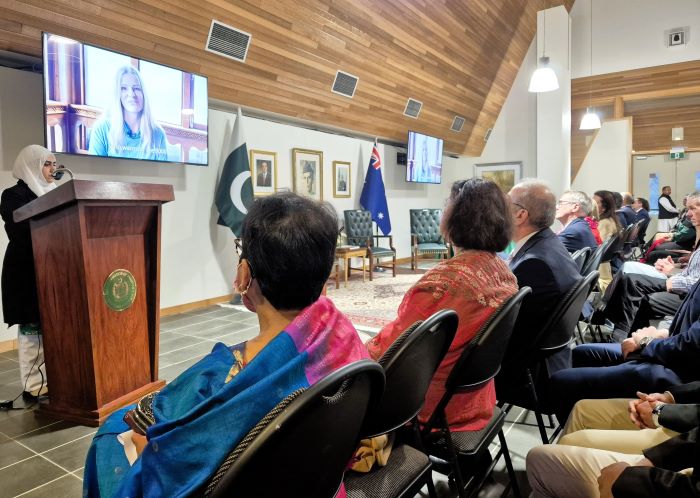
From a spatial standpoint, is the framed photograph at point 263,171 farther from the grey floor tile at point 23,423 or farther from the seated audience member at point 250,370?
the seated audience member at point 250,370

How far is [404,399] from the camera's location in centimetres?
106

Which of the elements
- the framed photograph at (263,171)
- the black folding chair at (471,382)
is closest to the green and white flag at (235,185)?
the framed photograph at (263,171)

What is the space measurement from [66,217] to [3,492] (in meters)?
1.13

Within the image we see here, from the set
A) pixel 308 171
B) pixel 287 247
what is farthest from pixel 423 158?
pixel 287 247

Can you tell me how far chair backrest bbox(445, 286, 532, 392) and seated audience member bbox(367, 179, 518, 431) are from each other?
0.27 feet

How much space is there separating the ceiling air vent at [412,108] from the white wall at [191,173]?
2.61 ft

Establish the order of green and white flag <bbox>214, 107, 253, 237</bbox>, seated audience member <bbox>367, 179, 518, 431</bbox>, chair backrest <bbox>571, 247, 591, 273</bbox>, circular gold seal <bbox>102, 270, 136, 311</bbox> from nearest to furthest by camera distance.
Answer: seated audience member <bbox>367, 179, 518, 431</bbox>
circular gold seal <bbox>102, 270, 136, 311</bbox>
chair backrest <bbox>571, 247, 591, 273</bbox>
green and white flag <bbox>214, 107, 253, 237</bbox>

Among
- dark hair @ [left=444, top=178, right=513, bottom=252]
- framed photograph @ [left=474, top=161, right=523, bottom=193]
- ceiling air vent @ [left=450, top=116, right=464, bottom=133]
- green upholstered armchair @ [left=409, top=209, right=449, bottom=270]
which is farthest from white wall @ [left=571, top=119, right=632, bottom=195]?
dark hair @ [left=444, top=178, right=513, bottom=252]

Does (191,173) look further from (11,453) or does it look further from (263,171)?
(11,453)

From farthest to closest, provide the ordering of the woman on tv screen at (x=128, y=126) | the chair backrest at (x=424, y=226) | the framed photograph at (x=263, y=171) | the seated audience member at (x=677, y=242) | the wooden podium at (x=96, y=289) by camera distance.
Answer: the chair backrest at (x=424, y=226) < the framed photograph at (x=263, y=171) < the seated audience member at (x=677, y=242) < the woman on tv screen at (x=128, y=126) < the wooden podium at (x=96, y=289)

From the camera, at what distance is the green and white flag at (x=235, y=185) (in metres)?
5.19

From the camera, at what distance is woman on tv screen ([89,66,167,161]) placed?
3838mm

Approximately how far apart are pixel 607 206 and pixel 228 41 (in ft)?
13.0

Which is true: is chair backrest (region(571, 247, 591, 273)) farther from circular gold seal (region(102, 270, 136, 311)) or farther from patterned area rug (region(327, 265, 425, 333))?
circular gold seal (region(102, 270, 136, 311))
